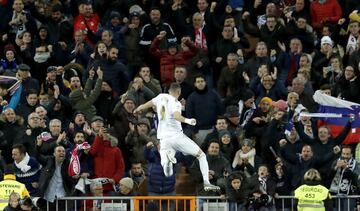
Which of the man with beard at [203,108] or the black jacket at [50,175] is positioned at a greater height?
the man with beard at [203,108]

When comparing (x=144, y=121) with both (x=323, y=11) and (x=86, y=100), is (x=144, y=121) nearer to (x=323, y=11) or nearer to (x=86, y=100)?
(x=86, y=100)

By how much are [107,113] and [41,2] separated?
464cm

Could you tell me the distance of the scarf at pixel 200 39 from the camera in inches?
1628

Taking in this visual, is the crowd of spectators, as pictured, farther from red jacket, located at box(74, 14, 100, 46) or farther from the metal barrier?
the metal barrier

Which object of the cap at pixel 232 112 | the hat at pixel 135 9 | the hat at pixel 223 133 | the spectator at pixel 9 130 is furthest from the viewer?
the hat at pixel 135 9

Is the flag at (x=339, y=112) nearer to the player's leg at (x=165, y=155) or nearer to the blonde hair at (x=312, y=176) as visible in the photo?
the blonde hair at (x=312, y=176)

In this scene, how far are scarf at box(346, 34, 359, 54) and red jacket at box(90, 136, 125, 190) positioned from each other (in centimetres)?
652

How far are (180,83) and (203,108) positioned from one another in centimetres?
119

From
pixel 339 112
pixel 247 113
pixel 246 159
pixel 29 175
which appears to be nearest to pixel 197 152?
pixel 246 159

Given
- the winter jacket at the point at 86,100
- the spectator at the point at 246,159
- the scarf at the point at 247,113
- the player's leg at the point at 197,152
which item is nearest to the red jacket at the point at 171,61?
the winter jacket at the point at 86,100

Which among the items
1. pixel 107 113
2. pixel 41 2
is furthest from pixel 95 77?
pixel 41 2

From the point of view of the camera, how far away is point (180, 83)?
39438 millimetres

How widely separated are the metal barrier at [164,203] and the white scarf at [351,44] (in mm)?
6173

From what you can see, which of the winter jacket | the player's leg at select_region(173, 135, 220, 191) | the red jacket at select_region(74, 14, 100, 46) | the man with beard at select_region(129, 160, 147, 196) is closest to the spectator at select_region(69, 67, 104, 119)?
the winter jacket
